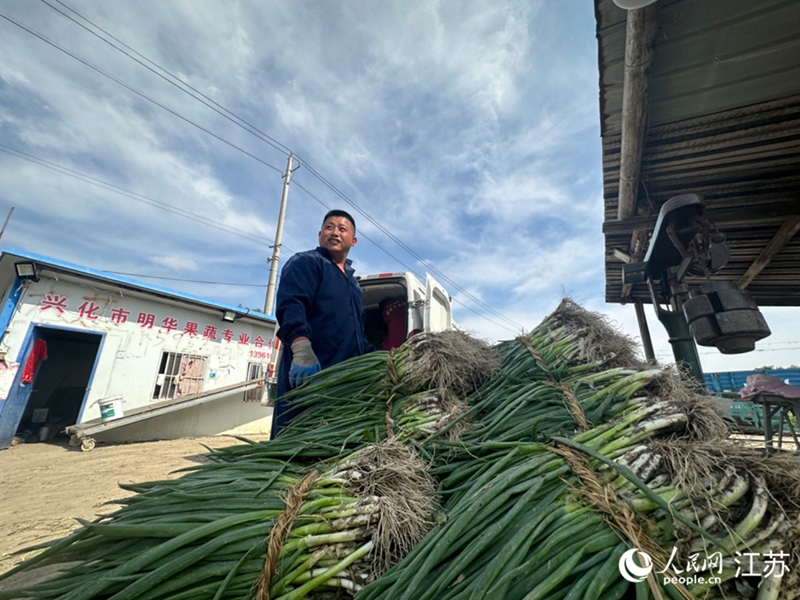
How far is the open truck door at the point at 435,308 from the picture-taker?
186 inches

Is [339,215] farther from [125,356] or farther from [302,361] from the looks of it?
[125,356]

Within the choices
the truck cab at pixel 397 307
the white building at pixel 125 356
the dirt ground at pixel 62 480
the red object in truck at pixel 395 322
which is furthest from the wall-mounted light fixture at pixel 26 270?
the red object in truck at pixel 395 322

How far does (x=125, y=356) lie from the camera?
343 inches

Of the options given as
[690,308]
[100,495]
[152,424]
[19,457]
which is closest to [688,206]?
[690,308]

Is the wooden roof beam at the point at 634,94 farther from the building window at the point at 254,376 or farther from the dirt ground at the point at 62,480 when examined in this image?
the building window at the point at 254,376

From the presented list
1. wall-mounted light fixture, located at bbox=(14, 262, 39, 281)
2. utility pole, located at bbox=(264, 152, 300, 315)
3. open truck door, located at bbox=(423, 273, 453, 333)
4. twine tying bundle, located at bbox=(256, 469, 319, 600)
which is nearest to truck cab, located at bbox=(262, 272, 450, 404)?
open truck door, located at bbox=(423, 273, 453, 333)

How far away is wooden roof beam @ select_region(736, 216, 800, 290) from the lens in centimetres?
332

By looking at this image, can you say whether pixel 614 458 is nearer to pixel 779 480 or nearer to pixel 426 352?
pixel 779 480

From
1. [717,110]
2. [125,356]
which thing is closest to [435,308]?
[717,110]

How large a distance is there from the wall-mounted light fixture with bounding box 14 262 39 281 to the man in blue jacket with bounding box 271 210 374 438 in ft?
28.3

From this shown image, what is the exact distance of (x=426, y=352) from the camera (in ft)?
5.57

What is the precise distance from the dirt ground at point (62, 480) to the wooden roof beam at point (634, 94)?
3.17m

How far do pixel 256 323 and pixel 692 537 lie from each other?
12391 millimetres

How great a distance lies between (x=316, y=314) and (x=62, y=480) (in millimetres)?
5660
